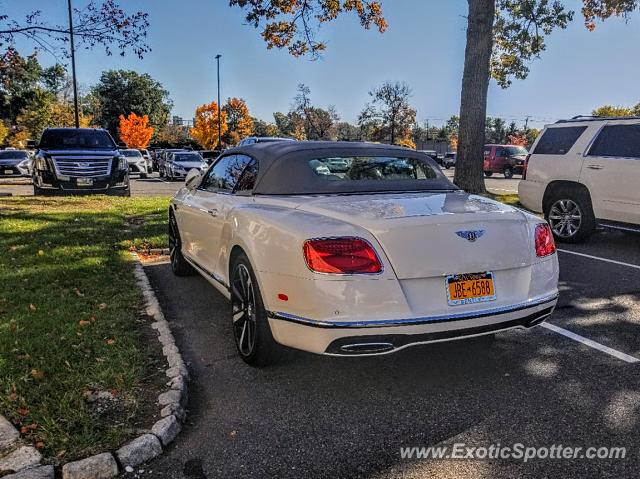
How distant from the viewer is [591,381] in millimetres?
3494

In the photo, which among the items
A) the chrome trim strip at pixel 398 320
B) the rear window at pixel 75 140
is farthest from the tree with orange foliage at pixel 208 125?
the chrome trim strip at pixel 398 320

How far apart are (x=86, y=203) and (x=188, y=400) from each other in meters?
10.3

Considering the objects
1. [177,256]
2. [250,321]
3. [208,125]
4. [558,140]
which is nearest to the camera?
[250,321]

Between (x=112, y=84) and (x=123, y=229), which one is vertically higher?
(x=112, y=84)

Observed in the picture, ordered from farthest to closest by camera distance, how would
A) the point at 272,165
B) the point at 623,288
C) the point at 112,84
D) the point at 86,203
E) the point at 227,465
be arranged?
the point at 112,84 → the point at 86,203 → the point at 623,288 → the point at 272,165 → the point at 227,465

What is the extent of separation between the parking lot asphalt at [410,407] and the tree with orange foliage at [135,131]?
3301 inches

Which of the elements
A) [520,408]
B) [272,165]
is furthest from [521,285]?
[272,165]

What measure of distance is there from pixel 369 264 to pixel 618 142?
6521mm

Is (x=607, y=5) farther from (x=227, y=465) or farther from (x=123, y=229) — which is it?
(x=227, y=465)

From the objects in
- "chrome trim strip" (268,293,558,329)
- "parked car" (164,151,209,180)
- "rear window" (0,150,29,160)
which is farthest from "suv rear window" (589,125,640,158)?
"rear window" (0,150,29,160)

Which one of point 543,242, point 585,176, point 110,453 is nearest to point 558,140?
point 585,176

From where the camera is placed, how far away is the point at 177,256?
627 cm

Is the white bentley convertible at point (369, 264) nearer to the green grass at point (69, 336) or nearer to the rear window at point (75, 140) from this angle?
the green grass at point (69, 336)

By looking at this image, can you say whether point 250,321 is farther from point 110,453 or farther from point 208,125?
point 208,125
